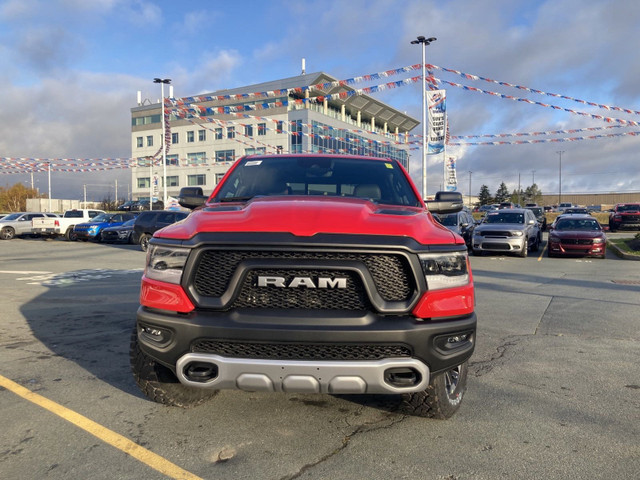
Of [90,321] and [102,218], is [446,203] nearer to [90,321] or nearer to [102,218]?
[90,321]

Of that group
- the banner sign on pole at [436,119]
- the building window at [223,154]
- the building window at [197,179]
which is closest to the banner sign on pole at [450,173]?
the banner sign on pole at [436,119]

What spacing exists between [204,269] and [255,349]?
0.55 m

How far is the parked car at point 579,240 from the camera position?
15.2 m

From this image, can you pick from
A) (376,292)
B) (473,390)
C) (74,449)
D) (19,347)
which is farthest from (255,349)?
(19,347)

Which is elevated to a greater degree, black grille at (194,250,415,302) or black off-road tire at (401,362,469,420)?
black grille at (194,250,415,302)

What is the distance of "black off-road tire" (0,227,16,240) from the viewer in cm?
2655

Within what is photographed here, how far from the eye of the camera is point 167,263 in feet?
9.31

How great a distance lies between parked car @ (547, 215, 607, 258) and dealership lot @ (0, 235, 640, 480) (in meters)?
10.7

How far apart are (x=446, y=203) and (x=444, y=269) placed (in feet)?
5.66

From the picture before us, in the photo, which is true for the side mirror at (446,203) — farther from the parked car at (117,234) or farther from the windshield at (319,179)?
the parked car at (117,234)

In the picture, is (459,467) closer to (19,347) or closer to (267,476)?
(267,476)

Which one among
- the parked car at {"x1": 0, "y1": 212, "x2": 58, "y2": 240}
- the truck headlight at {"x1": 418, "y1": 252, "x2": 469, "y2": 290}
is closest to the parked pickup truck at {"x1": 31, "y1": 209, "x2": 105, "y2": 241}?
the parked car at {"x1": 0, "y1": 212, "x2": 58, "y2": 240}

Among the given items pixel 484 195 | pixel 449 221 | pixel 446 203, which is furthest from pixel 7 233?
pixel 484 195

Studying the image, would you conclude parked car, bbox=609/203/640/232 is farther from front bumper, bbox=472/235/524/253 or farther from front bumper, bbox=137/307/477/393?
front bumper, bbox=137/307/477/393
